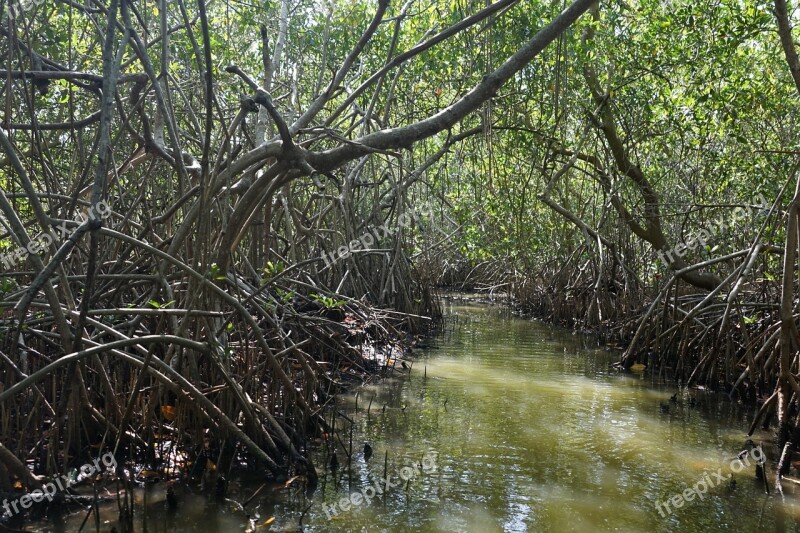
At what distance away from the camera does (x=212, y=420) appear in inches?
130

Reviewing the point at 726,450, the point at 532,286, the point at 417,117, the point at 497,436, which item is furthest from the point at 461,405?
the point at 532,286

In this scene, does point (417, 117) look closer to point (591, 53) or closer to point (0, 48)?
point (591, 53)

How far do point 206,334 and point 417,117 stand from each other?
6.05 metres

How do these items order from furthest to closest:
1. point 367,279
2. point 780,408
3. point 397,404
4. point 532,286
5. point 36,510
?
point 532,286
point 367,279
point 397,404
point 780,408
point 36,510

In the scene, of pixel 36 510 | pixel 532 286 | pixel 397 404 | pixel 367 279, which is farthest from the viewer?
pixel 532 286

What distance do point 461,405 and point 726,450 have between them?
1.81 meters

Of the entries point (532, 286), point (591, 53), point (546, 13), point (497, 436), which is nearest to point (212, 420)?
point (497, 436)

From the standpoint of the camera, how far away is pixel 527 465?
3.95 meters

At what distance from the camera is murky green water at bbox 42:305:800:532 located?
317 centimetres

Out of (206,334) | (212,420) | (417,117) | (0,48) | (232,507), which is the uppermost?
(417,117)

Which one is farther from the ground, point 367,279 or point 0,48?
point 0,48

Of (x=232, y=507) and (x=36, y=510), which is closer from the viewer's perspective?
Answer: (x=36, y=510)

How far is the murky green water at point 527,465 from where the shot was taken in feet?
10.4

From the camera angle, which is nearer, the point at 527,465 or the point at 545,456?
the point at 527,465
